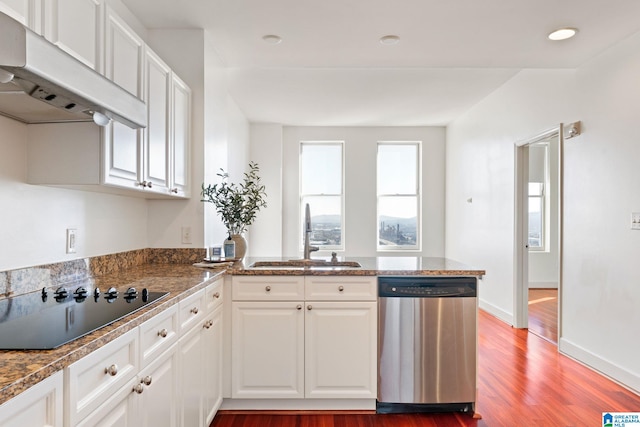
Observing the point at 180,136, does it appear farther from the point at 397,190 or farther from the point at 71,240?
the point at 397,190

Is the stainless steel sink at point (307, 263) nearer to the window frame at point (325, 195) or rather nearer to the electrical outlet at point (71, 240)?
the electrical outlet at point (71, 240)

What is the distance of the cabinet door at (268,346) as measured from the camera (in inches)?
88.6

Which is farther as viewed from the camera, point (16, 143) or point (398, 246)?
point (398, 246)

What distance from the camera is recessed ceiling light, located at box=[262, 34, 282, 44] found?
2734 millimetres

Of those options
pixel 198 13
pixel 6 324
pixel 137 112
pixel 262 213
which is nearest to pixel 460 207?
pixel 262 213

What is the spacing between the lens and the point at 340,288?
2.24 metres

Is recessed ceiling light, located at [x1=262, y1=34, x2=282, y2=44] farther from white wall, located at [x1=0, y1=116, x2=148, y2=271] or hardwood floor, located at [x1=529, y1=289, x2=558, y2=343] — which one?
hardwood floor, located at [x1=529, y1=289, x2=558, y2=343]

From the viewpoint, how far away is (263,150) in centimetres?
625

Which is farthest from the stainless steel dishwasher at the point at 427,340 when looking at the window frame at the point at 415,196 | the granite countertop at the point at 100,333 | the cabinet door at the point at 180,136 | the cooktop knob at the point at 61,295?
the window frame at the point at 415,196

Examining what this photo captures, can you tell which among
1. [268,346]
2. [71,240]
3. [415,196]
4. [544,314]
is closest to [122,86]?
[71,240]

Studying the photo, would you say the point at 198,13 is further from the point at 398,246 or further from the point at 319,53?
the point at 398,246

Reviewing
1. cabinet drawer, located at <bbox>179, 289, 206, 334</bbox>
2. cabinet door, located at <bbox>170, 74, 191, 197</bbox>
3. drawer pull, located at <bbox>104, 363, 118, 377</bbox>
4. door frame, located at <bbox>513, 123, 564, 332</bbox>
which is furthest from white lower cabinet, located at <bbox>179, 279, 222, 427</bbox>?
door frame, located at <bbox>513, 123, 564, 332</bbox>

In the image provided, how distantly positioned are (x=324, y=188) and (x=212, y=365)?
4.68 meters

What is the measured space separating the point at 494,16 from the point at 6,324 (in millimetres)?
2876
